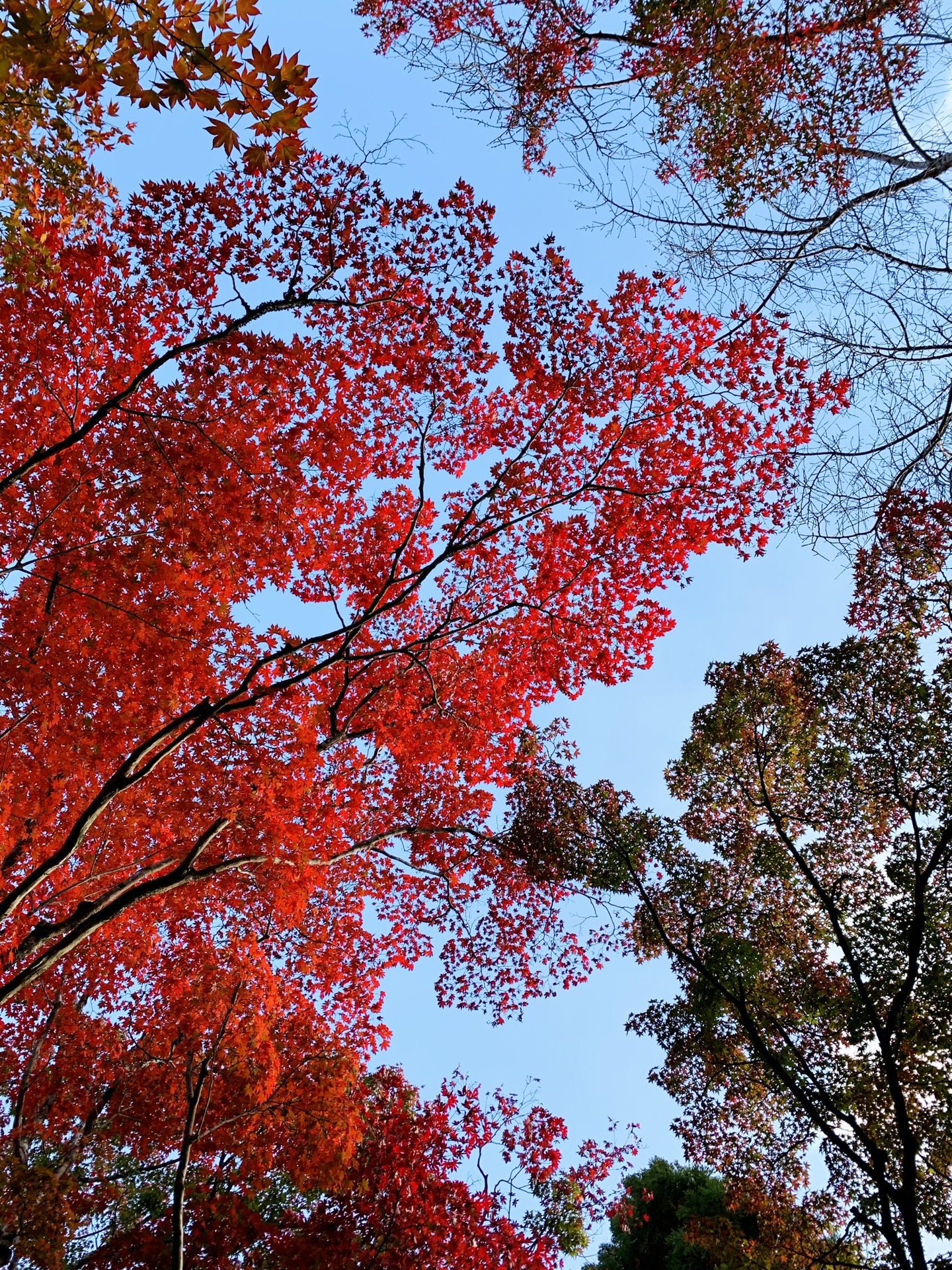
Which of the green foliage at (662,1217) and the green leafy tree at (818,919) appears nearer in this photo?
the green leafy tree at (818,919)

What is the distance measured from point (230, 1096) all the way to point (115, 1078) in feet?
9.32

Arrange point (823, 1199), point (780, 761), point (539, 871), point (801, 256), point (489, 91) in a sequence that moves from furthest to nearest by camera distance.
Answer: point (539, 871)
point (780, 761)
point (823, 1199)
point (489, 91)
point (801, 256)

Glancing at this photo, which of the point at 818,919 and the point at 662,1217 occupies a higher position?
the point at 818,919

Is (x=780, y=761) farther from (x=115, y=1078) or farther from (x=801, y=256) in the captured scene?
(x=115, y=1078)

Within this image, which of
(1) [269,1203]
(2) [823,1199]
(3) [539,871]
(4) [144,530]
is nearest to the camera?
(4) [144,530]

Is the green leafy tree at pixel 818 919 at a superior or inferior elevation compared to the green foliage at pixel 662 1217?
superior

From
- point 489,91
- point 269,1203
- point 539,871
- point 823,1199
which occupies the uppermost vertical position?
point 489,91

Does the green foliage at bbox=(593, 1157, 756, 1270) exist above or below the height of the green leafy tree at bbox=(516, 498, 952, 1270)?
below

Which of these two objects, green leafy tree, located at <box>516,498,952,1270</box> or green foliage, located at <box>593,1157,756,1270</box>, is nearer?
green leafy tree, located at <box>516,498,952,1270</box>

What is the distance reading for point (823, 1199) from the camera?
35.9 feet

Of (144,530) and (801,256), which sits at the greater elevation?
(801,256)

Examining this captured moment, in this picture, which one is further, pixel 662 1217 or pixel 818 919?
pixel 662 1217

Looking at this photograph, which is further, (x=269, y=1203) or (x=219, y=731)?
(x=269, y=1203)

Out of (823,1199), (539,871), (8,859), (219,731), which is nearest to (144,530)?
(219,731)
